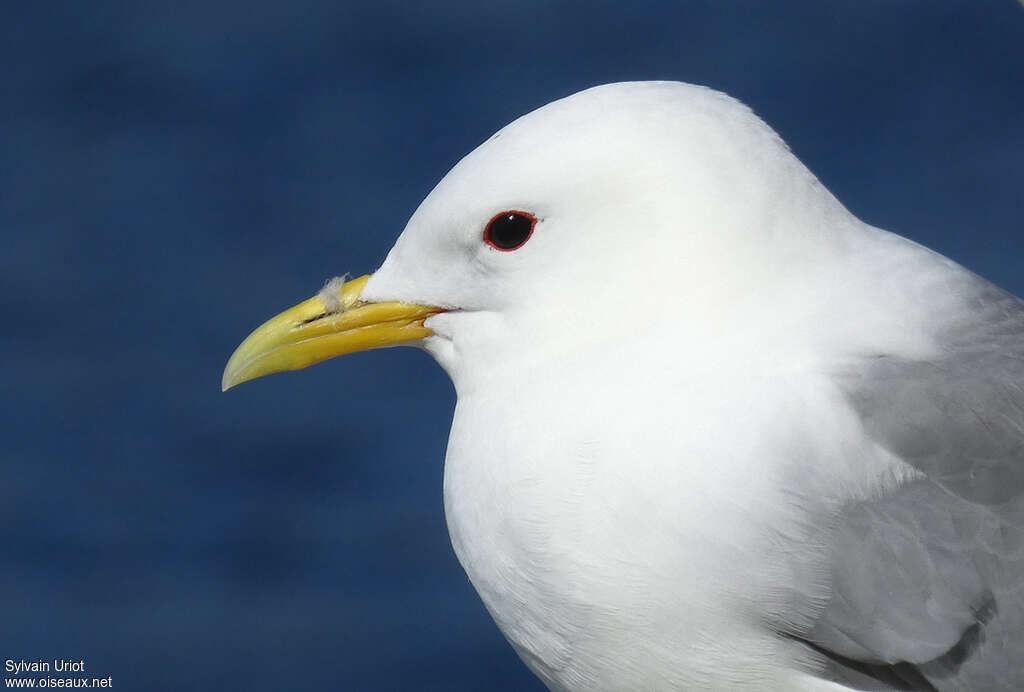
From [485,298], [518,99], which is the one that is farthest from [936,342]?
[518,99]

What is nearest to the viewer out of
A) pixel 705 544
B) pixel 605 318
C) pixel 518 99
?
pixel 705 544

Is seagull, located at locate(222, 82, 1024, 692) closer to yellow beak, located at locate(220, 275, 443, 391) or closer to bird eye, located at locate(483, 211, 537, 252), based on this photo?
bird eye, located at locate(483, 211, 537, 252)

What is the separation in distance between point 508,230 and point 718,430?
449 mm

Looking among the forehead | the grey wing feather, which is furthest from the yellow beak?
the grey wing feather

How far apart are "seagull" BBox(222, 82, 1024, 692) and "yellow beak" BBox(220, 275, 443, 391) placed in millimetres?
202

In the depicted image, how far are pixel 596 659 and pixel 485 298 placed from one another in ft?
1.84

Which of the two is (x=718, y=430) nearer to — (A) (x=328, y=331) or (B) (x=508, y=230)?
(B) (x=508, y=230)

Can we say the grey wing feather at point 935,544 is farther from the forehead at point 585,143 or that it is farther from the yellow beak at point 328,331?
the yellow beak at point 328,331

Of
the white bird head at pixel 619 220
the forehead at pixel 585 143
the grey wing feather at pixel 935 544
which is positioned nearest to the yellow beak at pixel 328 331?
the white bird head at pixel 619 220

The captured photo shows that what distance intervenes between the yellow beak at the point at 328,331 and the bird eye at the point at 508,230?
175 millimetres

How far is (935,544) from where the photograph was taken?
2.34 meters

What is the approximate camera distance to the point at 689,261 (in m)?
2.37

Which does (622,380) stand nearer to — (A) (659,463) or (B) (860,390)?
(A) (659,463)

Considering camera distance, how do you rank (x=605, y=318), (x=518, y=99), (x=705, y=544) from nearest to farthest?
(x=705, y=544) → (x=605, y=318) → (x=518, y=99)
